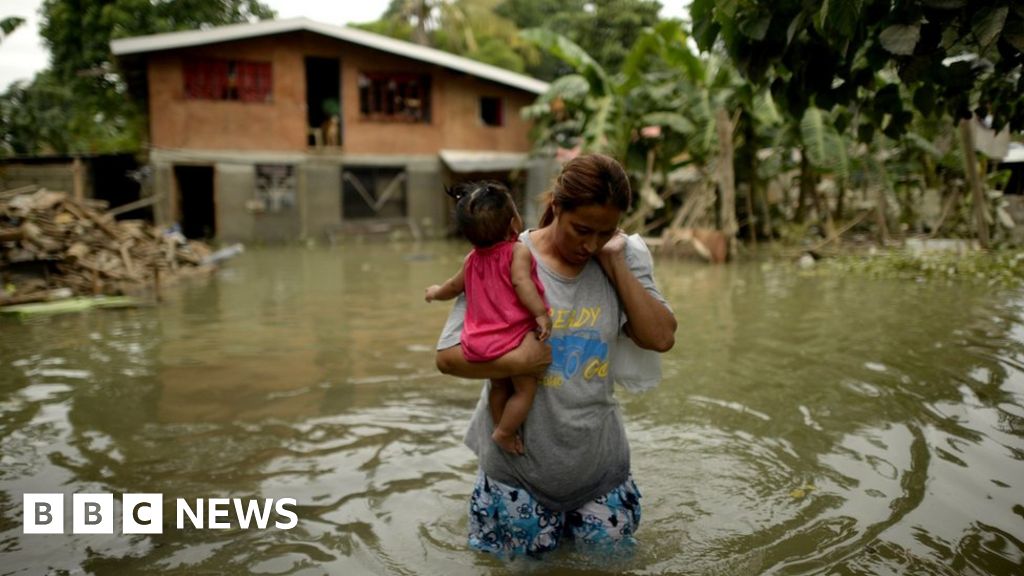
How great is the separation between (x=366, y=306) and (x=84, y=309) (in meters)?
3.15

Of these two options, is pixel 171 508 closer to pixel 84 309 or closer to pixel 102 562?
pixel 102 562

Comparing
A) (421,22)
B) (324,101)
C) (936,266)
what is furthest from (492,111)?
(936,266)

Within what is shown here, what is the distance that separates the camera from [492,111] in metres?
23.4

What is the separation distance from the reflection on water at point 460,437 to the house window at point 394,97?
14600mm

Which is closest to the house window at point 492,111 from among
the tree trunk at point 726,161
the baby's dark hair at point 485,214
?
the tree trunk at point 726,161

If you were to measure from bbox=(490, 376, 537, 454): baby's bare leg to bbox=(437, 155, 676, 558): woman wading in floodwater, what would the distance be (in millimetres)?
36

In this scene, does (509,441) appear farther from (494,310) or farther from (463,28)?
(463,28)

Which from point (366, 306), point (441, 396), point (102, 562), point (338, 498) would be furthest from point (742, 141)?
point (102, 562)

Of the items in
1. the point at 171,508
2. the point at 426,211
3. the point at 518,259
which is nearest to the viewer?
the point at 518,259

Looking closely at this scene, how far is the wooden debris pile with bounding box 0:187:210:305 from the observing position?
9000mm

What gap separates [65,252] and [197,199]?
554 inches

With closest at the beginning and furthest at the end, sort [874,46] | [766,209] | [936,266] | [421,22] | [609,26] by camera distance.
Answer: [874,46], [936,266], [766,209], [609,26], [421,22]

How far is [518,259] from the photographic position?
82.8 inches

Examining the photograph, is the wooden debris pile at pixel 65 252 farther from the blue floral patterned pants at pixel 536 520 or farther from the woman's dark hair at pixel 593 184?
the woman's dark hair at pixel 593 184
